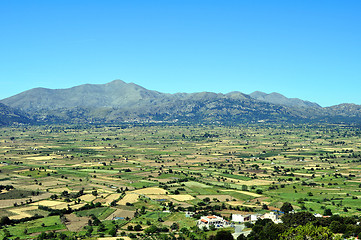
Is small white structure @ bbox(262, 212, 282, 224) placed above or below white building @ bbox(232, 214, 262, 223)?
above

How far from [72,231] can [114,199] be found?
89.5ft

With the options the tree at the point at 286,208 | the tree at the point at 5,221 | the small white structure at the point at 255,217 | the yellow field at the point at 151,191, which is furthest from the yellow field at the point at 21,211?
the tree at the point at 286,208

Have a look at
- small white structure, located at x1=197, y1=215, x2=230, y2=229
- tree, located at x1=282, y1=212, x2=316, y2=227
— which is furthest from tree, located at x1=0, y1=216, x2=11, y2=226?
tree, located at x1=282, y1=212, x2=316, y2=227

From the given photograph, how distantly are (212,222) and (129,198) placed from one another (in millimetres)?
30975

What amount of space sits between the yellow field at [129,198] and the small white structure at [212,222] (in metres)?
25.0

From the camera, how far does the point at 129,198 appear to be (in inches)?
4311

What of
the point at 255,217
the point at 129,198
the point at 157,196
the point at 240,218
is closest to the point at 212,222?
the point at 240,218

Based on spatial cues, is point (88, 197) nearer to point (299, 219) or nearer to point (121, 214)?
point (121, 214)

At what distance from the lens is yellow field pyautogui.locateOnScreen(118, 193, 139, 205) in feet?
344

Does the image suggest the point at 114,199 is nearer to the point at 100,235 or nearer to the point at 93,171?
the point at 100,235

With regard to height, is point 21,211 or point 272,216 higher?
point 272,216

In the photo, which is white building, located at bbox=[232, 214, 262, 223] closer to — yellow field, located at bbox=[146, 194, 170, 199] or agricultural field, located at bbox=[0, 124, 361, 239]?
agricultural field, located at bbox=[0, 124, 361, 239]

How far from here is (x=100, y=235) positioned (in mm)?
77438

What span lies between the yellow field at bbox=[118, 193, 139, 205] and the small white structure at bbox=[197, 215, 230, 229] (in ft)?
82.0
